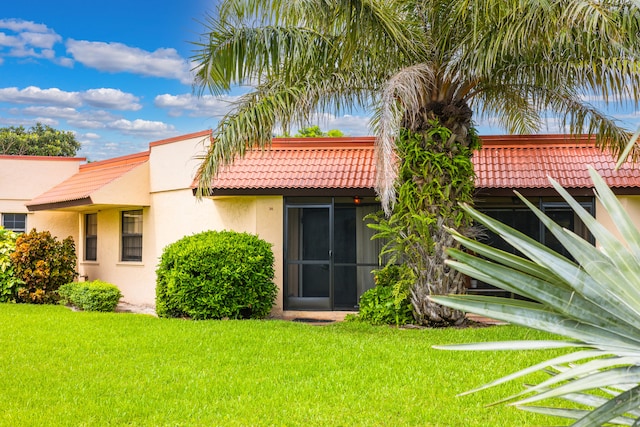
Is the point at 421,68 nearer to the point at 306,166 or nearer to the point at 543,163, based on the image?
the point at 306,166

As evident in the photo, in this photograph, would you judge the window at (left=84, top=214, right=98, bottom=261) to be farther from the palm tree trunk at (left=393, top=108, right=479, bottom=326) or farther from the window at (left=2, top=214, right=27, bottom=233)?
the palm tree trunk at (left=393, top=108, right=479, bottom=326)

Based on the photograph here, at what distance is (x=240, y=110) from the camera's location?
13.2 meters

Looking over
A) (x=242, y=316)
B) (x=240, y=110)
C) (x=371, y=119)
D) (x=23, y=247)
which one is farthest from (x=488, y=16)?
(x=23, y=247)

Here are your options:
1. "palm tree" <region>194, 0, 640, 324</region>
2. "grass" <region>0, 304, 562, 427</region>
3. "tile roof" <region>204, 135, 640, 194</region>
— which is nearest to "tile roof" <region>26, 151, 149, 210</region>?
"tile roof" <region>204, 135, 640, 194</region>

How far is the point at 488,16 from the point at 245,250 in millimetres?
7408

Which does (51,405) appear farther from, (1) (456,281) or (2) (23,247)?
(2) (23,247)

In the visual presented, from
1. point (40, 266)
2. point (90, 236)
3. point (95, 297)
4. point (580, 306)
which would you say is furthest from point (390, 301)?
point (90, 236)

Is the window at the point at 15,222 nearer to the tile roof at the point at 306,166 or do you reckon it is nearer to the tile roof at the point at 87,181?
the tile roof at the point at 87,181

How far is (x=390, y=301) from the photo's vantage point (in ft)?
46.6

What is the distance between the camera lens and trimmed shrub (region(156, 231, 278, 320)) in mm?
15008

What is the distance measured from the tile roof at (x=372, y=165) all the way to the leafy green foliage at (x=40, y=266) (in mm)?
6403

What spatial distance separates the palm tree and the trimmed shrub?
6.44ft

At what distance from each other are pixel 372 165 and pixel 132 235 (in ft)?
26.6

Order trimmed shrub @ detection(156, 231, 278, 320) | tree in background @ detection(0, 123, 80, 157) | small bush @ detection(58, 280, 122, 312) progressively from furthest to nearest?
tree in background @ detection(0, 123, 80, 157), small bush @ detection(58, 280, 122, 312), trimmed shrub @ detection(156, 231, 278, 320)
